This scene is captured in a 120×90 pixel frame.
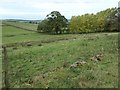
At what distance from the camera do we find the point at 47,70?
16.1 m

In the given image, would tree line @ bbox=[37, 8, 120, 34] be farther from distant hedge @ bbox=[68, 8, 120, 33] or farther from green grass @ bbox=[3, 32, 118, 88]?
green grass @ bbox=[3, 32, 118, 88]

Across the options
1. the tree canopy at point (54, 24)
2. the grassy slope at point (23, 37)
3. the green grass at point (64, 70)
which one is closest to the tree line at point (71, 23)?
the tree canopy at point (54, 24)

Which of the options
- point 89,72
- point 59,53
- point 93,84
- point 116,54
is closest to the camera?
point 93,84

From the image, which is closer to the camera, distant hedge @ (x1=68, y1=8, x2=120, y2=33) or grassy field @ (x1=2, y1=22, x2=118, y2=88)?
grassy field @ (x1=2, y1=22, x2=118, y2=88)

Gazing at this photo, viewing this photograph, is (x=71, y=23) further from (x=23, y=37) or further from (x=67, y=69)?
(x=67, y=69)

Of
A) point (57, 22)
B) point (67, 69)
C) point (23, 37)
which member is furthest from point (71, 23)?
point (67, 69)

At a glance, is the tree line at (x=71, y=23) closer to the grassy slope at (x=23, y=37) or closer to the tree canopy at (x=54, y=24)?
the tree canopy at (x=54, y=24)

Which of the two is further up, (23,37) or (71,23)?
(71,23)

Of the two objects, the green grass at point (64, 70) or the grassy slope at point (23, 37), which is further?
the grassy slope at point (23, 37)

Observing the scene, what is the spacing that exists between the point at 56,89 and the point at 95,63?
4.12 m

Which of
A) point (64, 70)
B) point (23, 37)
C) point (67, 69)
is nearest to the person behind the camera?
point (64, 70)

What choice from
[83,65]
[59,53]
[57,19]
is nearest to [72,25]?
[57,19]

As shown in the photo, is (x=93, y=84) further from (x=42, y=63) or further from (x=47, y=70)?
(x=42, y=63)

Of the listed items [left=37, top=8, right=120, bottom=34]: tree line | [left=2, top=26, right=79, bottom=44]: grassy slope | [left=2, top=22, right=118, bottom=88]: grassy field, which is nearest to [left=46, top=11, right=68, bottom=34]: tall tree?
[left=37, top=8, right=120, bottom=34]: tree line
